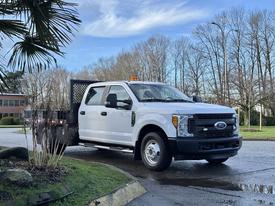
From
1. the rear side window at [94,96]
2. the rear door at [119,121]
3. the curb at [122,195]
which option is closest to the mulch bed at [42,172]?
the curb at [122,195]

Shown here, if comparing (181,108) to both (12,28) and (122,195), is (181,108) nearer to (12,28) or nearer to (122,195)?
(122,195)

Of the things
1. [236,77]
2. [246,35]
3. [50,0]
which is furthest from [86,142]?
[246,35]

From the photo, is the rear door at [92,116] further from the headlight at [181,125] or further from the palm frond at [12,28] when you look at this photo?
the palm frond at [12,28]

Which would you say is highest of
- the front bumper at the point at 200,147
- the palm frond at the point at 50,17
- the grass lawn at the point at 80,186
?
the palm frond at the point at 50,17

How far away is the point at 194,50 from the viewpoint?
68312mm

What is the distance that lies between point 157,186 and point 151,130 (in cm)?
231

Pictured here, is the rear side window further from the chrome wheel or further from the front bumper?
the front bumper

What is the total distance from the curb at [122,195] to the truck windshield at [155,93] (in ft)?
11.0

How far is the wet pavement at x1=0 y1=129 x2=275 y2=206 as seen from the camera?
7074 millimetres

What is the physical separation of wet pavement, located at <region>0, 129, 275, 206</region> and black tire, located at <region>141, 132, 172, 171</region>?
0.19m

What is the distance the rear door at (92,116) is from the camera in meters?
11.7

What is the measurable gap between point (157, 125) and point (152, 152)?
60 centimetres

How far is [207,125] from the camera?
980 centimetres

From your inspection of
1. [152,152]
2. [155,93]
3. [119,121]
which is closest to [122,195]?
[152,152]
